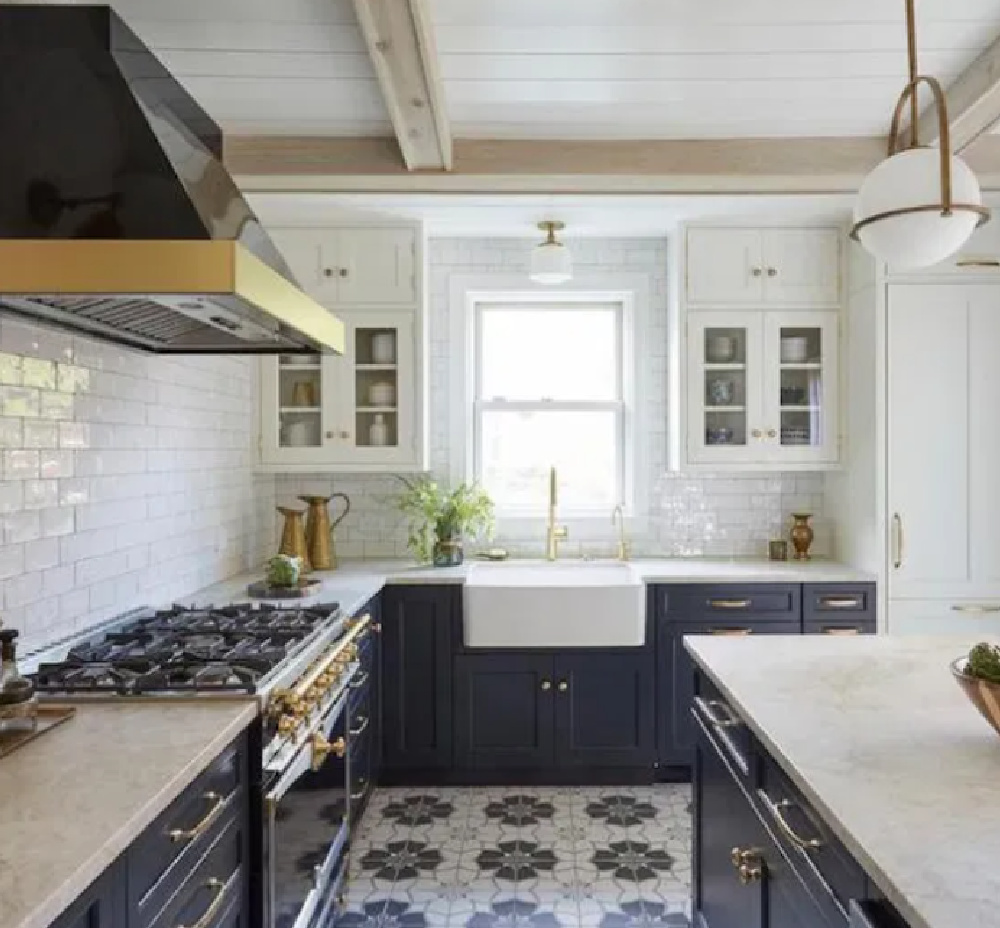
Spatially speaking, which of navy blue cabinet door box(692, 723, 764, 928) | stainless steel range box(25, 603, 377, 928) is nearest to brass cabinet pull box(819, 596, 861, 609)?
navy blue cabinet door box(692, 723, 764, 928)

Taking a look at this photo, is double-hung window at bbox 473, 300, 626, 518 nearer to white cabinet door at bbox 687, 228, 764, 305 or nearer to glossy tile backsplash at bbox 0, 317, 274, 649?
white cabinet door at bbox 687, 228, 764, 305

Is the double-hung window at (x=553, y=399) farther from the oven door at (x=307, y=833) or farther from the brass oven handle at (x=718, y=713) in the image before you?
the brass oven handle at (x=718, y=713)

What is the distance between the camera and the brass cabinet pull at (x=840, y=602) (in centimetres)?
363

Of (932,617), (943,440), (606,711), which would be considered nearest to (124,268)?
(606,711)

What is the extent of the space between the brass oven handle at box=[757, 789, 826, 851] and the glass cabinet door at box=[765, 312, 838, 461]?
2508mm

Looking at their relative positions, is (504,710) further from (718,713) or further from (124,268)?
(124,268)

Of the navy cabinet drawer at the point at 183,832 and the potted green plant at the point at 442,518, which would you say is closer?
the navy cabinet drawer at the point at 183,832

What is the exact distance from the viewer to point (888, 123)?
113 inches

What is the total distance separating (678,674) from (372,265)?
227cm

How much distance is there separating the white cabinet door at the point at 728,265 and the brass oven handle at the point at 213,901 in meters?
3.15

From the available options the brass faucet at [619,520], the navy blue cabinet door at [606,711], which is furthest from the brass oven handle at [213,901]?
the brass faucet at [619,520]

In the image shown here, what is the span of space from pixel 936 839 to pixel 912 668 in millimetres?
983

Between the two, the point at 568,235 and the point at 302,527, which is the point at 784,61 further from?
the point at 302,527

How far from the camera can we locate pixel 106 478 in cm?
258
